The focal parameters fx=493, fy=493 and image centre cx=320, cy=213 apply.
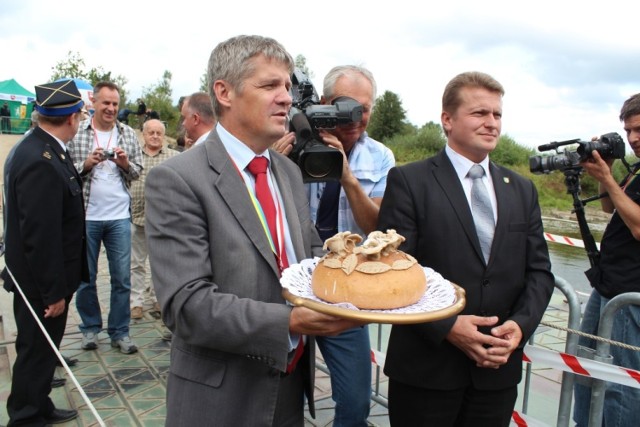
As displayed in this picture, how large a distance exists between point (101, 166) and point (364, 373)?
10.6ft

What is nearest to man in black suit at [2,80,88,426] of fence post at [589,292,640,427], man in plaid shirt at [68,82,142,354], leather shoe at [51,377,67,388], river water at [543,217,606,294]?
leather shoe at [51,377,67,388]

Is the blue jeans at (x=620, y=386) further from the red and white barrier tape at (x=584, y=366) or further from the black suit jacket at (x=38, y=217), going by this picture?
the black suit jacket at (x=38, y=217)

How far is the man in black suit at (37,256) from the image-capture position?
307cm

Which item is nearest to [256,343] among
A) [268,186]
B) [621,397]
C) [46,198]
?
[268,186]

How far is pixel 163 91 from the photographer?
40.2m

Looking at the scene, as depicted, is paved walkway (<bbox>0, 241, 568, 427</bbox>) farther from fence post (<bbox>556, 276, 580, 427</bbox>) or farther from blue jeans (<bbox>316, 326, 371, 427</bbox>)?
blue jeans (<bbox>316, 326, 371, 427</bbox>)

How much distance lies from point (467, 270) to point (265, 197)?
102 centimetres

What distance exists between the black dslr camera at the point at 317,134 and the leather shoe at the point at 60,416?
245cm

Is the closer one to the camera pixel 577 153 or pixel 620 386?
pixel 620 386

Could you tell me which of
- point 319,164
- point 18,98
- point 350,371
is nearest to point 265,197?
point 319,164

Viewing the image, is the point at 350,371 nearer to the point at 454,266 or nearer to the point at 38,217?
the point at 454,266

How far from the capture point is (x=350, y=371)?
264 centimetres

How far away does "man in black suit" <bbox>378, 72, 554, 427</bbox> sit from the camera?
2244mm

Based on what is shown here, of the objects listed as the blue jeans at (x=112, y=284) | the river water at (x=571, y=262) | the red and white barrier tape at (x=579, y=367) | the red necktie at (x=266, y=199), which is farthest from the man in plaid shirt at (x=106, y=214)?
the river water at (x=571, y=262)
